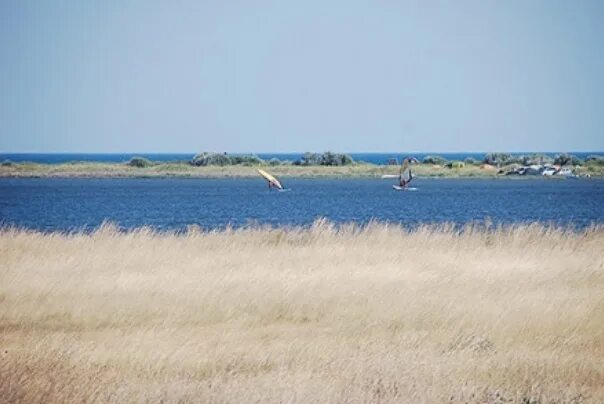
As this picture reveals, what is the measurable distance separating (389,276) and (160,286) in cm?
466

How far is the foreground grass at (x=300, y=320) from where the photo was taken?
1026cm

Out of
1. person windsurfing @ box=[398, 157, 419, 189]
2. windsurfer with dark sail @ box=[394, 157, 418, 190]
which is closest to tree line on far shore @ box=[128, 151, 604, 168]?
person windsurfing @ box=[398, 157, 419, 189]

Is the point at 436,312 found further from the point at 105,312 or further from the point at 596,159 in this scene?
the point at 596,159

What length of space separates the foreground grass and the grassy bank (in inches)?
4705

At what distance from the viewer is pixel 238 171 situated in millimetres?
147375

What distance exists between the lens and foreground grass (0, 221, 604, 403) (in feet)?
33.7

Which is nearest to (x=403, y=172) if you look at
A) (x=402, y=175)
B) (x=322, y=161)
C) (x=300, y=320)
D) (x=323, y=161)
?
(x=402, y=175)

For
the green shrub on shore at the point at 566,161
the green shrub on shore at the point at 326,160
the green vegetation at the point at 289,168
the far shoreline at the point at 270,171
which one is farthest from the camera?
the green shrub on shore at the point at 566,161

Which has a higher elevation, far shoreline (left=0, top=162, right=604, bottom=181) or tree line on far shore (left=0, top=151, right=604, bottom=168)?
tree line on far shore (left=0, top=151, right=604, bottom=168)

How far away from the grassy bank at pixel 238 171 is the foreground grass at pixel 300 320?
392ft

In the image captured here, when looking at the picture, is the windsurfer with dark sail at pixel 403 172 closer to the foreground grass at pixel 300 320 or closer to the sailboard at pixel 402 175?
the sailboard at pixel 402 175

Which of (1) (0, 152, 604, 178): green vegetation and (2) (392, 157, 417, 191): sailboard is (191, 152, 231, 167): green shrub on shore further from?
(2) (392, 157, 417, 191): sailboard

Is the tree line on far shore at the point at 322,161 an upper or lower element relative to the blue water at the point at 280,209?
upper

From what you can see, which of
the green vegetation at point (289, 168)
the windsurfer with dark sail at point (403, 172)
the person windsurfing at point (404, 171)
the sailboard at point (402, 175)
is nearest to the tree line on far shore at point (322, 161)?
the green vegetation at point (289, 168)
